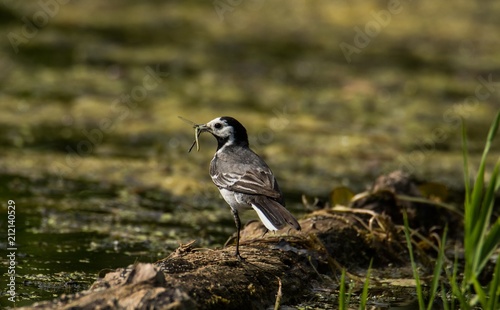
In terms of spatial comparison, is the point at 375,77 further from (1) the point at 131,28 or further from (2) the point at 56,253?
(2) the point at 56,253

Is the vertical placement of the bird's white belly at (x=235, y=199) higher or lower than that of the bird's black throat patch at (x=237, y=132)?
lower

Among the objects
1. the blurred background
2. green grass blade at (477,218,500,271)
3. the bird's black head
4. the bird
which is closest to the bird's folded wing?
the bird

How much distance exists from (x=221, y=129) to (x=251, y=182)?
2.21ft

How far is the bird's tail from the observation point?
15.8 feet

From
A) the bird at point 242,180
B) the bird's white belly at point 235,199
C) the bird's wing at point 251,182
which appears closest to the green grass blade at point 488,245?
the bird at point 242,180

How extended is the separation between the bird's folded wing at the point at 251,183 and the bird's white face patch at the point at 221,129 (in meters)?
0.40

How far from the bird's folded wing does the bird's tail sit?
42 millimetres

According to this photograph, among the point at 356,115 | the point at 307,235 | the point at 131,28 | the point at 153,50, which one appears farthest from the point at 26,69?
the point at 307,235

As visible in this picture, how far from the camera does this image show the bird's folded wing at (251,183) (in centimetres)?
520

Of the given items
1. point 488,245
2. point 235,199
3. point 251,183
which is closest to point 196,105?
point 235,199

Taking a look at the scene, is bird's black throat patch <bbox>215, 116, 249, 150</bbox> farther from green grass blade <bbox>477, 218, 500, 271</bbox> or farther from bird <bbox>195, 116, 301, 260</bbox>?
green grass blade <bbox>477, 218, 500, 271</bbox>

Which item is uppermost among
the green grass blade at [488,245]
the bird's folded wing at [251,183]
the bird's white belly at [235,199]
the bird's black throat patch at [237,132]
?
the bird's black throat patch at [237,132]

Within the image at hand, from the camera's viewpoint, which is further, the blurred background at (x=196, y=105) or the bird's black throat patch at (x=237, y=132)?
the blurred background at (x=196, y=105)

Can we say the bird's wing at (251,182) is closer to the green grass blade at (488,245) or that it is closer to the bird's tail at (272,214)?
the bird's tail at (272,214)
